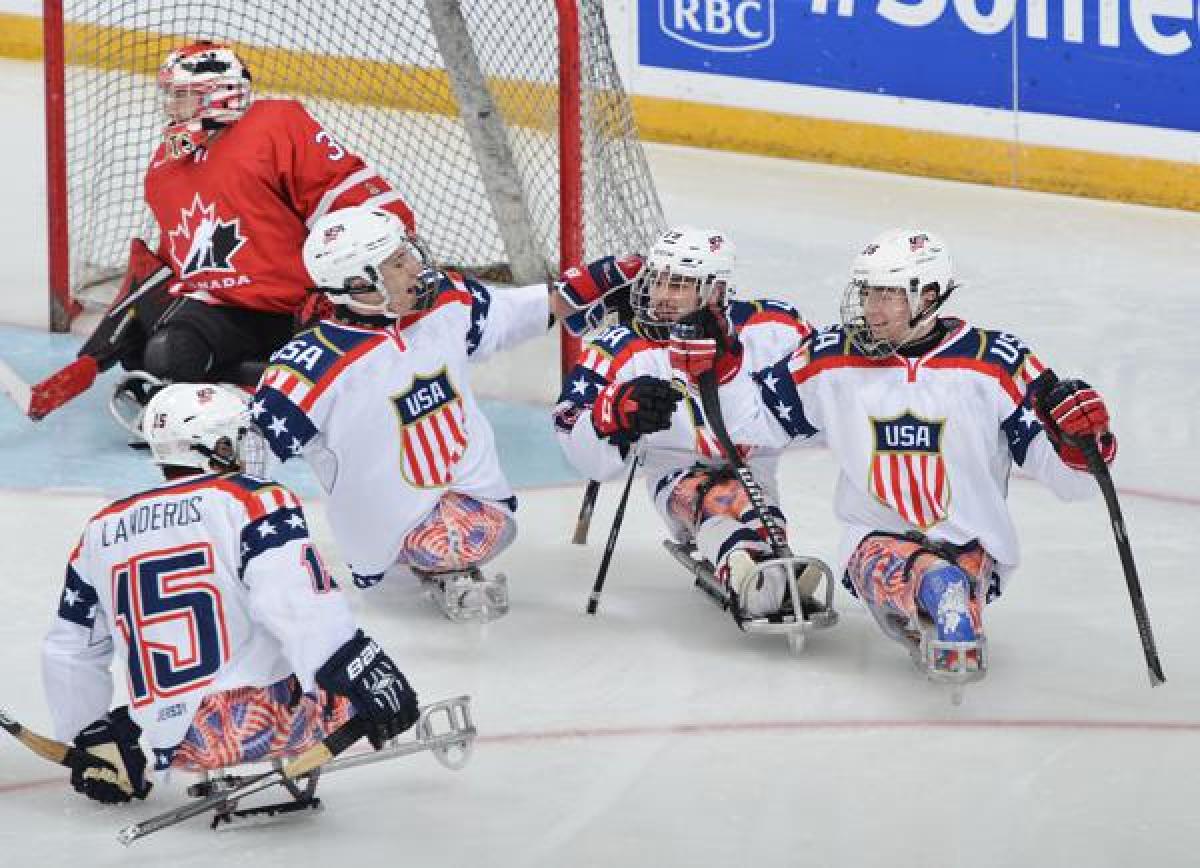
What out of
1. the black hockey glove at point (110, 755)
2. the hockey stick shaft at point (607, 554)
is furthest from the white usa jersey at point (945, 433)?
the black hockey glove at point (110, 755)

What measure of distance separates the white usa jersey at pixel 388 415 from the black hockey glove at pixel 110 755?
0.98 m

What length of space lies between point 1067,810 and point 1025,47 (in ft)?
15.7

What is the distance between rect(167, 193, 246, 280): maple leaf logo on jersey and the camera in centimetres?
680

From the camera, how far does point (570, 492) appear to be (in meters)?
6.48

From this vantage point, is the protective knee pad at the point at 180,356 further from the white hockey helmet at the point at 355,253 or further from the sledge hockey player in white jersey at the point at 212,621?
the sledge hockey player in white jersey at the point at 212,621

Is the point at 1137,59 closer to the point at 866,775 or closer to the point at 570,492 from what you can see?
the point at 570,492

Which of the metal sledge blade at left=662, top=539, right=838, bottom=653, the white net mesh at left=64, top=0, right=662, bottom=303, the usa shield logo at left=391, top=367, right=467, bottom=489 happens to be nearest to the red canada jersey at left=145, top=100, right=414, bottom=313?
the white net mesh at left=64, top=0, right=662, bottom=303

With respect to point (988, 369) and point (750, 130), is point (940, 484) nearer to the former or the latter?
point (988, 369)

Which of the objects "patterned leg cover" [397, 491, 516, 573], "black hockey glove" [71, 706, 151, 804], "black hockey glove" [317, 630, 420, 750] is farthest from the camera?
"patterned leg cover" [397, 491, 516, 573]

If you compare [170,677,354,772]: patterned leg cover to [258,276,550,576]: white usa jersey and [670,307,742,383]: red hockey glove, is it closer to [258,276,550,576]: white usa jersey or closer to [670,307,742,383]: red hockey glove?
[258,276,550,576]: white usa jersey

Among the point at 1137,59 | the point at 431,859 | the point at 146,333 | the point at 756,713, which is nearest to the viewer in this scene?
the point at 431,859

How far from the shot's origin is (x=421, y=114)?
8.77 metres

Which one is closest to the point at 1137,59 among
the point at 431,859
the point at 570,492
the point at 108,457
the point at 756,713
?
the point at 570,492

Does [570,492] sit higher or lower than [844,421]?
lower
